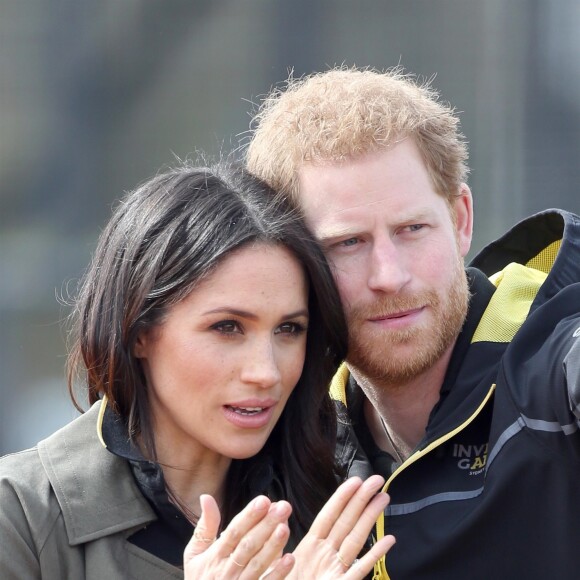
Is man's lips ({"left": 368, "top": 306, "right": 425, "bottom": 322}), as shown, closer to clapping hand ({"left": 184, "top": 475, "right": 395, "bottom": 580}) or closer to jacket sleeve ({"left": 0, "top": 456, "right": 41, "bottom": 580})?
clapping hand ({"left": 184, "top": 475, "right": 395, "bottom": 580})

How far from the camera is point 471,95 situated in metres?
3.75

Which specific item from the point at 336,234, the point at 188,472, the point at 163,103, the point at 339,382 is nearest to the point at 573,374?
the point at 336,234

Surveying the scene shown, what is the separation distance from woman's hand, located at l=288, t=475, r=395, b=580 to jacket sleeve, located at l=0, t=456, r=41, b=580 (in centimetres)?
50

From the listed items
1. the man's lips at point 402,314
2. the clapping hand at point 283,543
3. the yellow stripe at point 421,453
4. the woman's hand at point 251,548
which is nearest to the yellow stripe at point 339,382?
the man's lips at point 402,314

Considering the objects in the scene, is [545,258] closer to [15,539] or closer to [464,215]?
[464,215]

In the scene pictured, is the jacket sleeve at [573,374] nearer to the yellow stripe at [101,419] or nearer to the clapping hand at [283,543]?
the clapping hand at [283,543]

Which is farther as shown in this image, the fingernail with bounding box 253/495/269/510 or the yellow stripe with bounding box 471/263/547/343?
the yellow stripe with bounding box 471/263/547/343

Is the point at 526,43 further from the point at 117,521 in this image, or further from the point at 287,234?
Result: the point at 117,521

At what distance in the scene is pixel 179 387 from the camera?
7.47 feet

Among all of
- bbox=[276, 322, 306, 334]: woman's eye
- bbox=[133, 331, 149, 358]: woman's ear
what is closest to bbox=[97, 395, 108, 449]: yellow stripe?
bbox=[133, 331, 149, 358]: woman's ear

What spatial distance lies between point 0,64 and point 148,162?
0.56 meters

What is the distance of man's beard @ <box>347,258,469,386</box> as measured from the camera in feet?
8.11

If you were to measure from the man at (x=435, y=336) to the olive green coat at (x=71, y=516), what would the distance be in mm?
488

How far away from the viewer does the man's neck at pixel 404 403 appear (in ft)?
8.44
